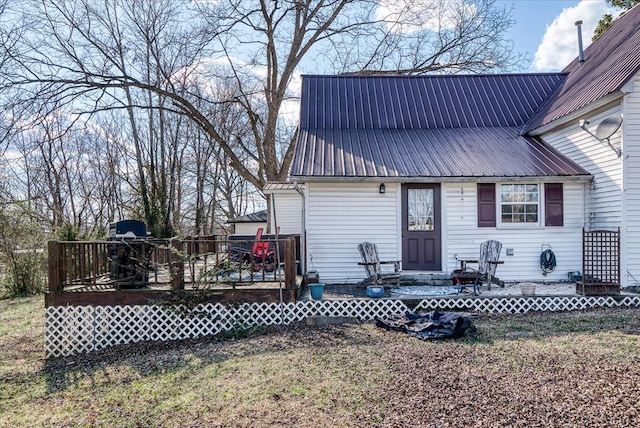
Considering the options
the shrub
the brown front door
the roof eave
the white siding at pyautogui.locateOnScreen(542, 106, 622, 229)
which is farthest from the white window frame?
the shrub

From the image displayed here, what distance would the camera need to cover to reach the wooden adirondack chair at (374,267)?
337 inches

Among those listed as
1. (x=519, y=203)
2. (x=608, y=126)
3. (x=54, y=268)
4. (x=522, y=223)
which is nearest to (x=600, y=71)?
(x=608, y=126)

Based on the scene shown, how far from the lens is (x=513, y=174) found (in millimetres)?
9023

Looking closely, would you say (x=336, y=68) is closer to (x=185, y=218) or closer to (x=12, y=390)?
(x=185, y=218)

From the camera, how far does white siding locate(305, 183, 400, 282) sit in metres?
9.26

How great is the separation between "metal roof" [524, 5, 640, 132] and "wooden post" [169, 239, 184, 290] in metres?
8.26

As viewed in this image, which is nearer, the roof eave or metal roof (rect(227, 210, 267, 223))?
the roof eave

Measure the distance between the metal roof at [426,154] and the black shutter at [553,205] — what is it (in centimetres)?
41

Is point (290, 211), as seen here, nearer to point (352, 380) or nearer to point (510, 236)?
point (510, 236)

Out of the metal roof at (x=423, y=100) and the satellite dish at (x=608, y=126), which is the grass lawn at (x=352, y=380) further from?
the metal roof at (x=423, y=100)

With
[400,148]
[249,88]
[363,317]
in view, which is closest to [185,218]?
[249,88]

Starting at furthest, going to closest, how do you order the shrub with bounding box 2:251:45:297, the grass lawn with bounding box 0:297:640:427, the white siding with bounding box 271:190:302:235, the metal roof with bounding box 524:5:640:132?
the white siding with bounding box 271:190:302:235
the shrub with bounding box 2:251:45:297
the metal roof with bounding box 524:5:640:132
the grass lawn with bounding box 0:297:640:427

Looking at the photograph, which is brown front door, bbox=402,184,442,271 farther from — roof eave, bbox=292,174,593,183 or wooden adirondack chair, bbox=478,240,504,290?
wooden adirondack chair, bbox=478,240,504,290

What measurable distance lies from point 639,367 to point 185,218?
75.6ft
